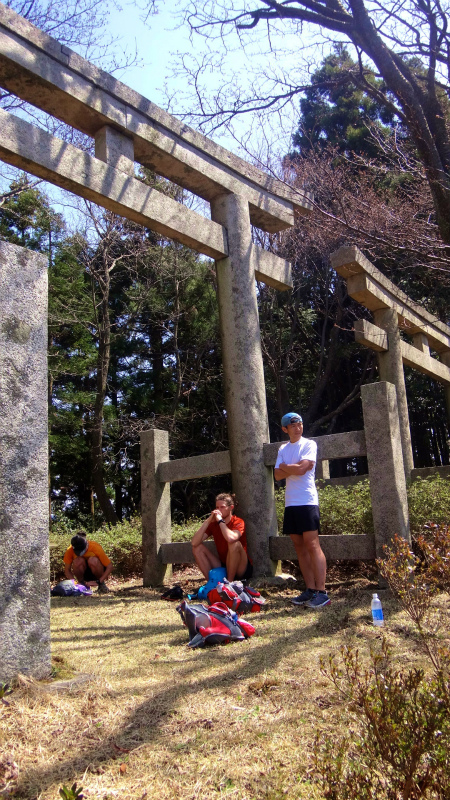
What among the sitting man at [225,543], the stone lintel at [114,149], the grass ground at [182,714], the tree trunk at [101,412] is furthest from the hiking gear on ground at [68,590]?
the tree trunk at [101,412]

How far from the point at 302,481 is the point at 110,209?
11.0 feet

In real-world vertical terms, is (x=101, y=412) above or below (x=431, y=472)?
above

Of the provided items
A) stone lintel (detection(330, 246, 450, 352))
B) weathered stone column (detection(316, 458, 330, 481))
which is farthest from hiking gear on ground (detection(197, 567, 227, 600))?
stone lintel (detection(330, 246, 450, 352))

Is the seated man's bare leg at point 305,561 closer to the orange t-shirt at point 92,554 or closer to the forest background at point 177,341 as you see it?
the orange t-shirt at point 92,554

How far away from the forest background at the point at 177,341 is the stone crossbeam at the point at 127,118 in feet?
19.1

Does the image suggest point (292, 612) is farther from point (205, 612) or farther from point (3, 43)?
point (3, 43)

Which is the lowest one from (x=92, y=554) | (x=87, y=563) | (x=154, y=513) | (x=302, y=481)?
(x=87, y=563)

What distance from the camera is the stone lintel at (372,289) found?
8.34 meters

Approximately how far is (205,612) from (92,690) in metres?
1.26

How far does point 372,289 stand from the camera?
906 cm

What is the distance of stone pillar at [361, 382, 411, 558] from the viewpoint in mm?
5328

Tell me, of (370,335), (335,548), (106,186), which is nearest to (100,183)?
(106,186)

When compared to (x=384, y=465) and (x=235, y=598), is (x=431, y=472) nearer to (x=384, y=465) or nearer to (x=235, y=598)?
(x=384, y=465)

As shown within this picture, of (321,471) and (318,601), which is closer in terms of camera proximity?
(318,601)
